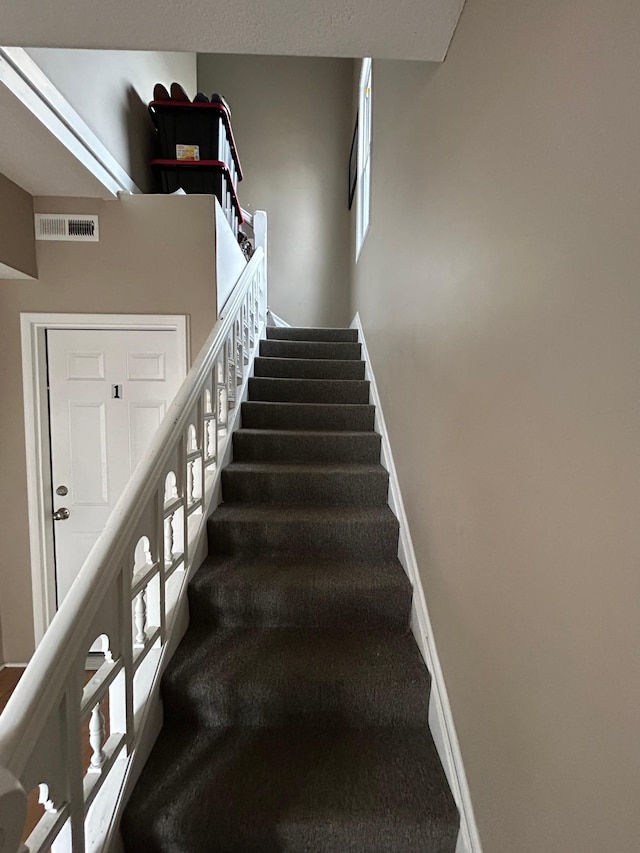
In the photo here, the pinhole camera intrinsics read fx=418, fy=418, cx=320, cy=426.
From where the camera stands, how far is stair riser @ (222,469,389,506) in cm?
A: 206

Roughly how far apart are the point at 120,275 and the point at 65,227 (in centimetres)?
35

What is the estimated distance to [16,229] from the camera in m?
2.04

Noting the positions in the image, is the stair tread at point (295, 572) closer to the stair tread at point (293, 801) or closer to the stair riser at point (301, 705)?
the stair riser at point (301, 705)

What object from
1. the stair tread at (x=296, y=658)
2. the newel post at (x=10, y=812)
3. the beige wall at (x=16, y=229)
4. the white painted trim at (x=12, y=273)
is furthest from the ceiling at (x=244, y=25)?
the stair tread at (x=296, y=658)

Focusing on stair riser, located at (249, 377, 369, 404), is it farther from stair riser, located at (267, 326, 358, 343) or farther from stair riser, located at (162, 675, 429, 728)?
stair riser, located at (162, 675, 429, 728)

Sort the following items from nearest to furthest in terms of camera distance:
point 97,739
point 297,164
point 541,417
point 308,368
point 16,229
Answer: point 541,417, point 97,739, point 16,229, point 308,368, point 297,164

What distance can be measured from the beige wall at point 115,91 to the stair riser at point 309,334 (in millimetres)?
1367

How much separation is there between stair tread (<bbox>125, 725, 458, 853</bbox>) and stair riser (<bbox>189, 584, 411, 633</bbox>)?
1.31 feet

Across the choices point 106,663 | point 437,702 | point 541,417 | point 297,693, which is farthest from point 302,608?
point 541,417

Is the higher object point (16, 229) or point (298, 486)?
point (16, 229)

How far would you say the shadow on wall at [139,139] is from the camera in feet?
7.75

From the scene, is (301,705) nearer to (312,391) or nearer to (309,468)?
(309,468)

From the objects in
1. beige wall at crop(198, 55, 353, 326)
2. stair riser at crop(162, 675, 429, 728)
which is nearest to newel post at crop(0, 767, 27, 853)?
stair riser at crop(162, 675, 429, 728)

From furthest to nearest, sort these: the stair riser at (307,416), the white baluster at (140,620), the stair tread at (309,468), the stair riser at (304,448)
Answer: the stair riser at (307,416)
the stair riser at (304,448)
the stair tread at (309,468)
the white baluster at (140,620)
